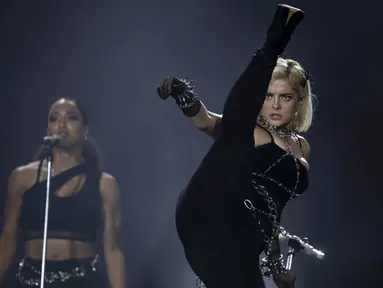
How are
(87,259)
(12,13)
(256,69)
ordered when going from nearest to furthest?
1. (256,69)
2. (87,259)
3. (12,13)

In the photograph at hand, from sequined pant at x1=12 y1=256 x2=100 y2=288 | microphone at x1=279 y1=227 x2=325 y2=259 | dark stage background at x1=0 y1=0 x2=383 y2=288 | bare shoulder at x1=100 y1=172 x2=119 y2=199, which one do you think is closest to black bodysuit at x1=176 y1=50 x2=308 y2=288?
microphone at x1=279 y1=227 x2=325 y2=259

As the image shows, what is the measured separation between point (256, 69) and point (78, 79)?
4.47 feet

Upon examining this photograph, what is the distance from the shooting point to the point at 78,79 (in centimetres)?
254

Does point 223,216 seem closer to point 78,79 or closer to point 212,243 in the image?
point 212,243

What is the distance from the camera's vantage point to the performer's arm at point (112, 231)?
7.51ft

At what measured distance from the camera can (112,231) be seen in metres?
2.34

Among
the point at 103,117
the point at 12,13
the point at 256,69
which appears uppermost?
the point at 12,13

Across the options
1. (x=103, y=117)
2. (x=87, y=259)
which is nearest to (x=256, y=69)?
(x=87, y=259)

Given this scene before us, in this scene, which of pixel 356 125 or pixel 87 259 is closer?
pixel 87 259

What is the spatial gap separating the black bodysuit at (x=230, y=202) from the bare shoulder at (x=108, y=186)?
3.19 feet

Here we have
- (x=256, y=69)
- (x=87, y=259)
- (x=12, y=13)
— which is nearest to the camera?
(x=256, y=69)

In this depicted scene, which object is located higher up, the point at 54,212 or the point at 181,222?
the point at 181,222

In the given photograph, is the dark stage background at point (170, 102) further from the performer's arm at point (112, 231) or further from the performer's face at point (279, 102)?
the performer's face at point (279, 102)

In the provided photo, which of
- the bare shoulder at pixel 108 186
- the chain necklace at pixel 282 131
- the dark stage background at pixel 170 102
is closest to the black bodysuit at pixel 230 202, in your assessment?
→ the chain necklace at pixel 282 131
